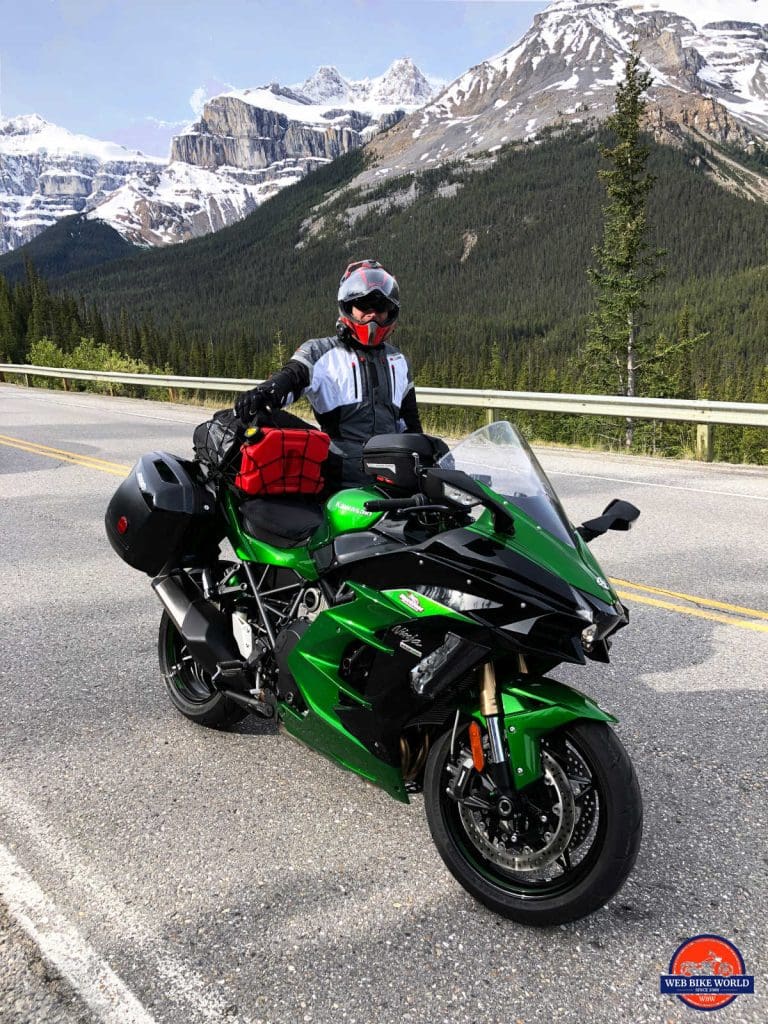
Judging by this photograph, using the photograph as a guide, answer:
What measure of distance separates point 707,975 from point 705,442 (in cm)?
1063

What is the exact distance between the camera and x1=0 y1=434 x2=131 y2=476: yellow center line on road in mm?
10344

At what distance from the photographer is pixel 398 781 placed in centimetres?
269

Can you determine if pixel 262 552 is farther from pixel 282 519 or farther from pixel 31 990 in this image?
pixel 31 990

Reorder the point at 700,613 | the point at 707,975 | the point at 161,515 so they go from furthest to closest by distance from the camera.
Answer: the point at 700,613 < the point at 161,515 < the point at 707,975

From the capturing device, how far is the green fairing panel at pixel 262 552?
10.1 feet

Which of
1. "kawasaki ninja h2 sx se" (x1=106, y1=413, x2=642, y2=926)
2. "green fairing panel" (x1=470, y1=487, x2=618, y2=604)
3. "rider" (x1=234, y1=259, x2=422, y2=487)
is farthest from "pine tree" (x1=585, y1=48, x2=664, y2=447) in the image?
"green fairing panel" (x1=470, y1=487, x2=618, y2=604)

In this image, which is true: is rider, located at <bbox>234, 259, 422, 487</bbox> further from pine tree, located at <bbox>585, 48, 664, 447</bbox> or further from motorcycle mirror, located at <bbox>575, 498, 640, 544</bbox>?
pine tree, located at <bbox>585, 48, 664, 447</bbox>

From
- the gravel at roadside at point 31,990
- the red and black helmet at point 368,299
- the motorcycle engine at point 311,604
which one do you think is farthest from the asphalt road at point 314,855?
the red and black helmet at point 368,299

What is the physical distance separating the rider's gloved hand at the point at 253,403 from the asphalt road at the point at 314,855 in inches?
59.5

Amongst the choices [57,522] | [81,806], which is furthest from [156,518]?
[57,522]

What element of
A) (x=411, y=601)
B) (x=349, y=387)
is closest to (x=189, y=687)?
(x=349, y=387)

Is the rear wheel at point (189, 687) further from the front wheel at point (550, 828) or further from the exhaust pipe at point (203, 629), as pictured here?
the front wheel at point (550, 828)

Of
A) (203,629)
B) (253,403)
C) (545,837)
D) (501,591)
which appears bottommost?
(545,837)

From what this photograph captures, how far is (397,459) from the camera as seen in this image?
2418mm
